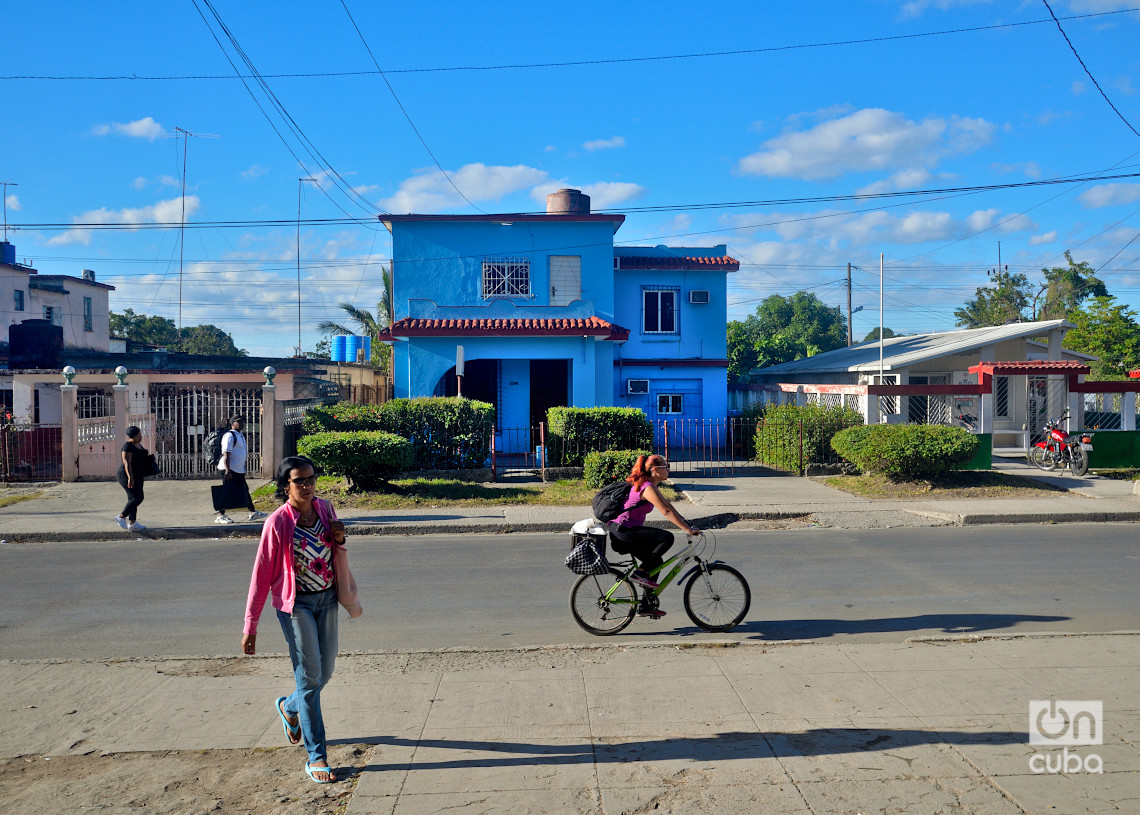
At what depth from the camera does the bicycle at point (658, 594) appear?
723 centimetres

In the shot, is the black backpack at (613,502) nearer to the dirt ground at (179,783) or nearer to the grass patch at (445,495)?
the dirt ground at (179,783)

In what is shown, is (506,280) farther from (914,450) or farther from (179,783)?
(179,783)

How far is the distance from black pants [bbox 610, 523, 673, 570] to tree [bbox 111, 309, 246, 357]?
55.2m

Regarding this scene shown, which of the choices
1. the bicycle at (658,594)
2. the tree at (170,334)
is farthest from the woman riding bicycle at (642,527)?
the tree at (170,334)

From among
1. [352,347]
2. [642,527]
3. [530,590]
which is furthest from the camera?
[352,347]

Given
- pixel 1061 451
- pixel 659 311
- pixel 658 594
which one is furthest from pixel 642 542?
pixel 659 311

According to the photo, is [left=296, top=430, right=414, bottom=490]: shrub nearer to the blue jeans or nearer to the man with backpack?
the man with backpack

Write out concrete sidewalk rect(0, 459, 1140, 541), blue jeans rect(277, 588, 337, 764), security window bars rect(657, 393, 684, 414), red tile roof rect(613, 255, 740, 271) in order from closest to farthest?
blue jeans rect(277, 588, 337, 764) < concrete sidewalk rect(0, 459, 1140, 541) < red tile roof rect(613, 255, 740, 271) < security window bars rect(657, 393, 684, 414)

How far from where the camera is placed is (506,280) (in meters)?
24.0

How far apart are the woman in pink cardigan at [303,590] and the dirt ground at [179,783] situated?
149 millimetres

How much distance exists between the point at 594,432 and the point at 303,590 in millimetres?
13336

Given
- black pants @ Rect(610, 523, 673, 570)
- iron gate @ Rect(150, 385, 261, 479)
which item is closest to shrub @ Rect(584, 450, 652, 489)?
iron gate @ Rect(150, 385, 261, 479)

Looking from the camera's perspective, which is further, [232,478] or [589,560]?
[232,478]

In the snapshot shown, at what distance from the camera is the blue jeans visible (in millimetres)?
4555
